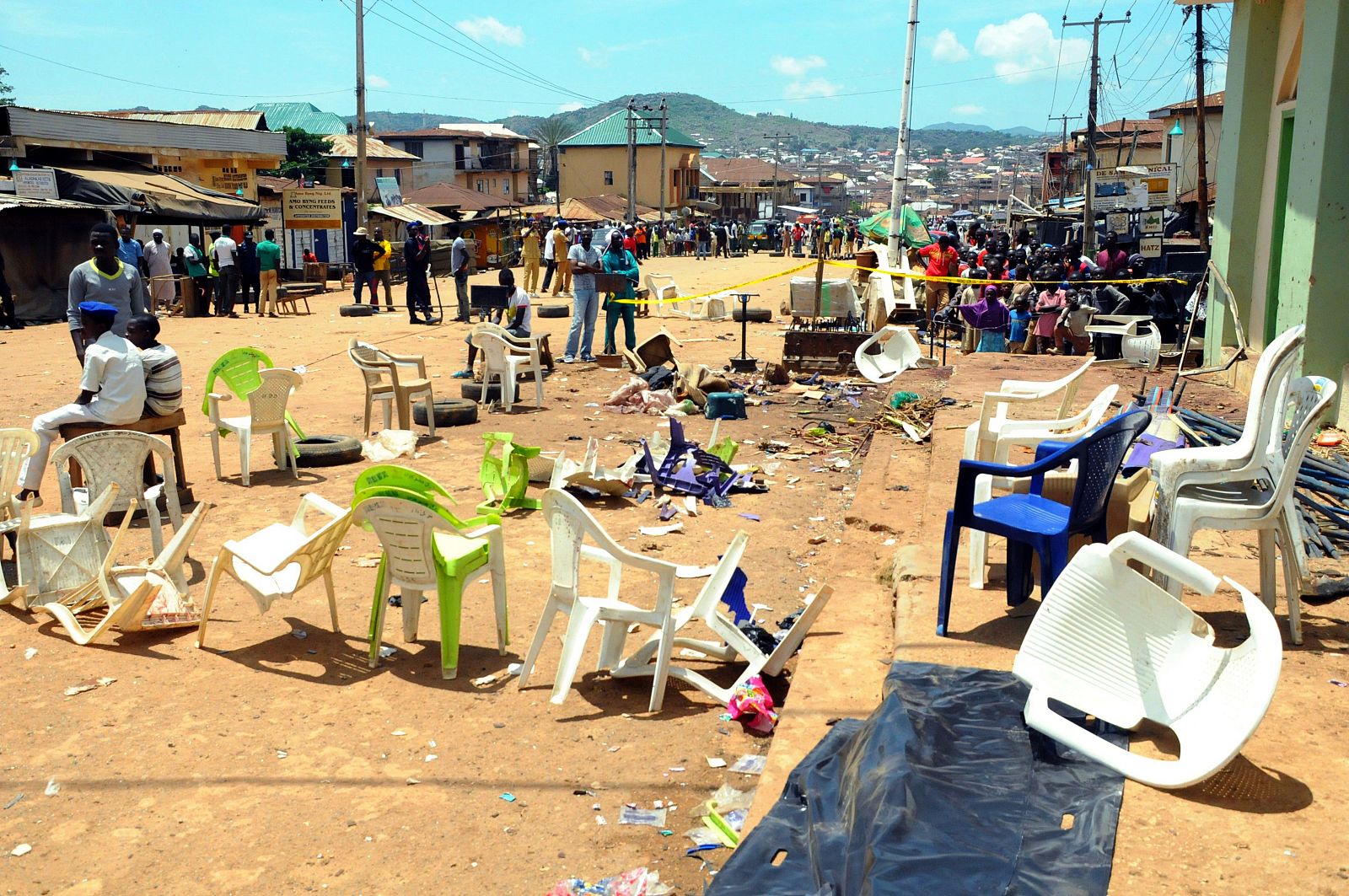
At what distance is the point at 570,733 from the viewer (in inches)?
194

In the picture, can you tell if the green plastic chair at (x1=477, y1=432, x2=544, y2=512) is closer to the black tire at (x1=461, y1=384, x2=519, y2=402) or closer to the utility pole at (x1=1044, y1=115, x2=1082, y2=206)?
the black tire at (x1=461, y1=384, x2=519, y2=402)

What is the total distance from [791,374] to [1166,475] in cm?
1044

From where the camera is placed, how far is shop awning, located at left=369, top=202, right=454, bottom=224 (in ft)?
114

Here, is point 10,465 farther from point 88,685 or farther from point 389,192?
point 389,192

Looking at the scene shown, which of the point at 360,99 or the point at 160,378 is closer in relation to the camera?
→ the point at 160,378

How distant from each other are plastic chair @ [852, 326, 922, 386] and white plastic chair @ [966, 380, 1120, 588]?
291 inches

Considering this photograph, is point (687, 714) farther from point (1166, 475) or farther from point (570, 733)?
point (1166, 475)

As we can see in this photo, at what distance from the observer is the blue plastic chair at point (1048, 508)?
4.60m

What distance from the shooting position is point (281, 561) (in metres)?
5.56

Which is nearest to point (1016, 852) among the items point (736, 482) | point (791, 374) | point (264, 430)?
point (736, 482)

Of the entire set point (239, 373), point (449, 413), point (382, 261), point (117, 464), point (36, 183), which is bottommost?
point (449, 413)

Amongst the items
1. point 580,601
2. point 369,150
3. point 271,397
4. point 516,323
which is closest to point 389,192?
point 369,150

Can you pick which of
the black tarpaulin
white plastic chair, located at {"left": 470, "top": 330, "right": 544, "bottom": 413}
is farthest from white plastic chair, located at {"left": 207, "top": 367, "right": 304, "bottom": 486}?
the black tarpaulin

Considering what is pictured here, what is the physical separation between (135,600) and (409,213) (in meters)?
32.5
